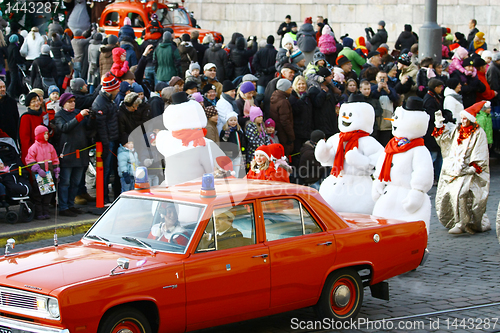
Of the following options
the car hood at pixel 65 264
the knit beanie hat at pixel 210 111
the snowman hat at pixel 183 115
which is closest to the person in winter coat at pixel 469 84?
the knit beanie hat at pixel 210 111

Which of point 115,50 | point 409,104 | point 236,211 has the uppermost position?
point 115,50

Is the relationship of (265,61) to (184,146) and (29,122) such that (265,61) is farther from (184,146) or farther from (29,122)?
(184,146)

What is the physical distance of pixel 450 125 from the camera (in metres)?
11.0

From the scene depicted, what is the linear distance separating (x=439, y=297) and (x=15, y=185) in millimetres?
5937

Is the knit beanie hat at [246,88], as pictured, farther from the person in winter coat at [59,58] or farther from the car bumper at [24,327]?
the car bumper at [24,327]

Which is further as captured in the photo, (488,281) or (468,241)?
(468,241)

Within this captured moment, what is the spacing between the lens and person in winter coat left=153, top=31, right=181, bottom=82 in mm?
15945

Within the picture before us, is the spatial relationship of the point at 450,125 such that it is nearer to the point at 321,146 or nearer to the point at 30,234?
the point at 321,146

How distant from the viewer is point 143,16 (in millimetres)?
21672

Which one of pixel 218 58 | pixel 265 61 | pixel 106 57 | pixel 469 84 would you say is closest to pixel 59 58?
pixel 106 57

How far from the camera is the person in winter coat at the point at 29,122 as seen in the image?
10445 mm

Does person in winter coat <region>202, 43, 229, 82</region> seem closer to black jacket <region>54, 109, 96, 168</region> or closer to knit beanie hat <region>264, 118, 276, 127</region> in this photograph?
knit beanie hat <region>264, 118, 276, 127</region>

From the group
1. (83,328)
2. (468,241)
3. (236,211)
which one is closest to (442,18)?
(468,241)

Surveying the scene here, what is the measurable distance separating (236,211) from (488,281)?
11.8 feet
